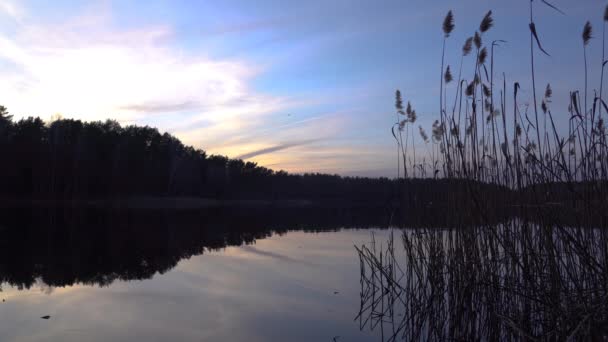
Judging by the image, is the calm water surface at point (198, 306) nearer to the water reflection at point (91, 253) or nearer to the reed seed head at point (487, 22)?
the water reflection at point (91, 253)

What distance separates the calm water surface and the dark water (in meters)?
0.01

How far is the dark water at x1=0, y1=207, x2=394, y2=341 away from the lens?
13.3 ft

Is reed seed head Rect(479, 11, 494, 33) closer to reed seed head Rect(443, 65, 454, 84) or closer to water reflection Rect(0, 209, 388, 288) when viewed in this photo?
reed seed head Rect(443, 65, 454, 84)

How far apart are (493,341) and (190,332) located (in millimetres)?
2810

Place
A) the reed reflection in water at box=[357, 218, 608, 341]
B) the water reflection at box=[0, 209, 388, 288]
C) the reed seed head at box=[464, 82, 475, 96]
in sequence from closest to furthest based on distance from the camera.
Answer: the reed reflection in water at box=[357, 218, 608, 341]
the reed seed head at box=[464, 82, 475, 96]
the water reflection at box=[0, 209, 388, 288]

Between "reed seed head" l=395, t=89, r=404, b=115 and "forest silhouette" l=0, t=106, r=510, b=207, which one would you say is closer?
"reed seed head" l=395, t=89, r=404, b=115

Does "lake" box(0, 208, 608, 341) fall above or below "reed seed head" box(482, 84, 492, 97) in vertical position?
below

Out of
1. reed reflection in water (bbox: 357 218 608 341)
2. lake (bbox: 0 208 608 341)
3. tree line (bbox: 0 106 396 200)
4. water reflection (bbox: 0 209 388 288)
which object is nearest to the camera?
reed reflection in water (bbox: 357 218 608 341)

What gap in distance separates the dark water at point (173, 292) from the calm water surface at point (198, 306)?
11mm

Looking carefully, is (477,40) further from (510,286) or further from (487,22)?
(510,286)

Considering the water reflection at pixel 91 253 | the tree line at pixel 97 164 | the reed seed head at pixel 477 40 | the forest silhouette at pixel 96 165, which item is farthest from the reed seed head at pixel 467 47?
the tree line at pixel 97 164

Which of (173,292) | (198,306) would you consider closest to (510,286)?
(198,306)

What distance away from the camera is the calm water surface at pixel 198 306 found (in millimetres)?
3960

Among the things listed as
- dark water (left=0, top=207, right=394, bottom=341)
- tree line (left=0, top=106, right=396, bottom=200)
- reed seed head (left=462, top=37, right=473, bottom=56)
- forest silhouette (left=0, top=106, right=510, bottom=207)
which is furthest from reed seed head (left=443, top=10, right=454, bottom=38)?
tree line (left=0, top=106, right=396, bottom=200)
